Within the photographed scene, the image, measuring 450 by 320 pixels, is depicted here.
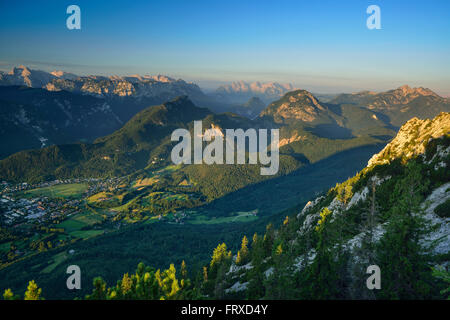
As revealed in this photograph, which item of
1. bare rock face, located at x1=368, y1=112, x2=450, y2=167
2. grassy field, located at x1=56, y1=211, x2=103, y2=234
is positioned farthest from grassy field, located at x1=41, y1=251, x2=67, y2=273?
bare rock face, located at x1=368, y1=112, x2=450, y2=167

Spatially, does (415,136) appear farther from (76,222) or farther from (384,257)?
(76,222)

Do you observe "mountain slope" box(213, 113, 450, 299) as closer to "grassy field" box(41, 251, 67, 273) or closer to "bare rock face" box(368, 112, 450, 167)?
"bare rock face" box(368, 112, 450, 167)

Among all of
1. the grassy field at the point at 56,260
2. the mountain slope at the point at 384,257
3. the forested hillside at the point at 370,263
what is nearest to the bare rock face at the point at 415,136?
the forested hillside at the point at 370,263

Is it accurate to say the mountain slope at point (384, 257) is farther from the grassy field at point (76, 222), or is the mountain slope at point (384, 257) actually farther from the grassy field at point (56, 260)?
the grassy field at point (76, 222)

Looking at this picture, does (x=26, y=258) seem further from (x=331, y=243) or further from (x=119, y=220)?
(x=331, y=243)

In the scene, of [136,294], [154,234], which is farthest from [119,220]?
[136,294]

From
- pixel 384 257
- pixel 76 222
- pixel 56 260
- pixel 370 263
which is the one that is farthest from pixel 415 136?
pixel 76 222

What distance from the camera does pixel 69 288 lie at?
344 feet

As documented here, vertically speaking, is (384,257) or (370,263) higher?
(384,257)

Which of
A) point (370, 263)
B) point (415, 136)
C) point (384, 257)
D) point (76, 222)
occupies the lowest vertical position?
point (76, 222)

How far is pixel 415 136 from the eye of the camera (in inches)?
3593

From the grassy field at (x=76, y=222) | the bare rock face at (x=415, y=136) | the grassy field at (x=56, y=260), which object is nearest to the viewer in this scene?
the bare rock face at (x=415, y=136)

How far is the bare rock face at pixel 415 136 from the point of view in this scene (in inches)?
2946
